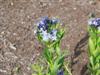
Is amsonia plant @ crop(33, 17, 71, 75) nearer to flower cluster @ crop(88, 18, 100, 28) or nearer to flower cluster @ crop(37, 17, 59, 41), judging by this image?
flower cluster @ crop(37, 17, 59, 41)

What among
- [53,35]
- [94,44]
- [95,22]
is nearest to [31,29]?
[94,44]

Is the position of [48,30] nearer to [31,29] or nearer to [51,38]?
[51,38]

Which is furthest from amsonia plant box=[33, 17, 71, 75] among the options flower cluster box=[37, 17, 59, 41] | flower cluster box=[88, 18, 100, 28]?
flower cluster box=[88, 18, 100, 28]

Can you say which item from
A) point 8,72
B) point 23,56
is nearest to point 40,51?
point 23,56

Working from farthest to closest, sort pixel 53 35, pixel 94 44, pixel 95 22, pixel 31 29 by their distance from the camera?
1. pixel 31 29
2. pixel 94 44
3. pixel 95 22
4. pixel 53 35

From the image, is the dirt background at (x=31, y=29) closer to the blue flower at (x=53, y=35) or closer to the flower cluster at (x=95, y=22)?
the flower cluster at (x=95, y=22)

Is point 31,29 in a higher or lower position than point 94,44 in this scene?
lower

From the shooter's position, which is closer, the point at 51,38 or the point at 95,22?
the point at 51,38

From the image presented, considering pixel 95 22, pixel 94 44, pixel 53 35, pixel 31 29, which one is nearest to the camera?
pixel 53 35
